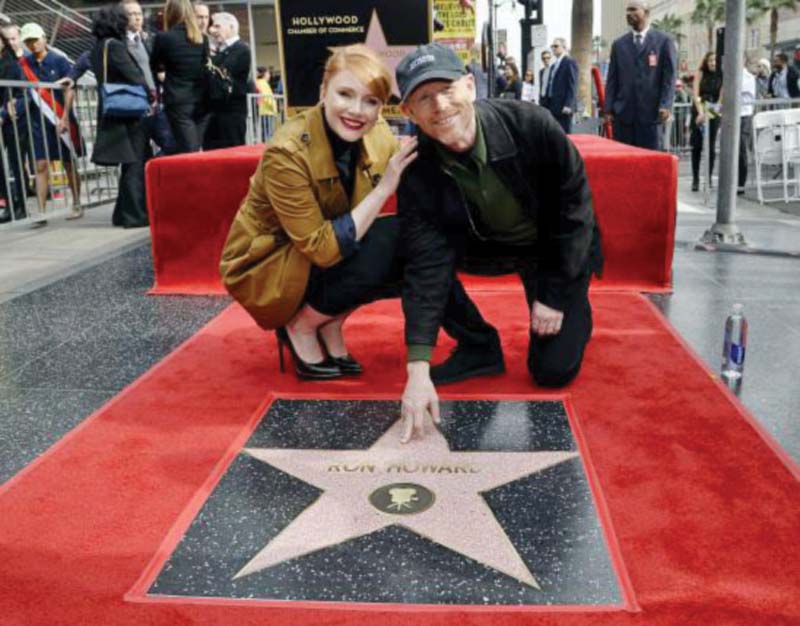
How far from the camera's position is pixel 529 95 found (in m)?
12.0

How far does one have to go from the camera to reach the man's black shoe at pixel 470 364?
3.20 meters

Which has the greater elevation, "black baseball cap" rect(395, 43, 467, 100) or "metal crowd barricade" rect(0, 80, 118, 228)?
"black baseball cap" rect(395, 43, 467, 100)

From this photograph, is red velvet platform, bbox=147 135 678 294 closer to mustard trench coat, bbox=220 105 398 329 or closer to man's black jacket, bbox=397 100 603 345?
mustard trench coat, bbox=220 105 398 329

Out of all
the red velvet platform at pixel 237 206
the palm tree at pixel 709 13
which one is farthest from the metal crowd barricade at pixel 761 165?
the palm tree at pixel 709 13

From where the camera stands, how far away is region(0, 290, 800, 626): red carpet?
1748mm

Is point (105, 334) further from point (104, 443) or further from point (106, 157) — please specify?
point (106, 157)

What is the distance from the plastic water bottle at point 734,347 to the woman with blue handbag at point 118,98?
545cm

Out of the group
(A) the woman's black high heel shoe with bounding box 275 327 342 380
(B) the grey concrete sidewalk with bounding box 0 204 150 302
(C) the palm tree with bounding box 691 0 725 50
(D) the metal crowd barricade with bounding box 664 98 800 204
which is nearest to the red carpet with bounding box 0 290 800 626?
(A) the woman's black high heel shoe with bounding box 275 327 342 380

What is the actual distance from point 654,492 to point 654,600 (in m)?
0.53

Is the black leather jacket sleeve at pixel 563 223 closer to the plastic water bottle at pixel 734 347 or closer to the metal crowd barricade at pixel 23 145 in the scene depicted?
the plastic water bottle at pixel 734 347

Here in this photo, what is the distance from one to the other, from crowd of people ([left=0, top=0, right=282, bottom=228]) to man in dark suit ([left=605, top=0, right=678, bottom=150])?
331cm

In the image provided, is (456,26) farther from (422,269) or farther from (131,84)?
(422,269)

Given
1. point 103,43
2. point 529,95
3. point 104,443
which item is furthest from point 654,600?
point 529,95

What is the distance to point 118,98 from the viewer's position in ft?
22.6
